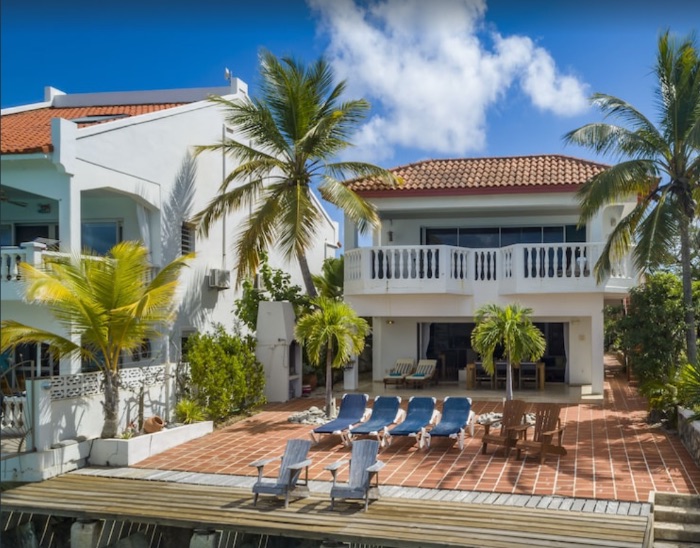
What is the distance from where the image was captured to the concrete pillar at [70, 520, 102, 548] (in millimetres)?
8984

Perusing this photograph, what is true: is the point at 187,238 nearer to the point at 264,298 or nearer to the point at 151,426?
the point at 264,298

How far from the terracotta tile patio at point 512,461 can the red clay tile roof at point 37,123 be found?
21.2 feet

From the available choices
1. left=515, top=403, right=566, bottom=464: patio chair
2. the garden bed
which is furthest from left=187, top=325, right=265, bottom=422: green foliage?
left=515, top=403, right=566, bottom=464: patio chair

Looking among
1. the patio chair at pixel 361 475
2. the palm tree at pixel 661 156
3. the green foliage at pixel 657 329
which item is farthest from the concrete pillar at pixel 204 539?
the green foliage at pixel 657 329

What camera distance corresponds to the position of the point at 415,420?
13.4 metres

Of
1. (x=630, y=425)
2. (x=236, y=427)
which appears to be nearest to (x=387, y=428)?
(x=236, y=427)

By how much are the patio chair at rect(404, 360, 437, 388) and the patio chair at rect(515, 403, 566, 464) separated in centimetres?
771

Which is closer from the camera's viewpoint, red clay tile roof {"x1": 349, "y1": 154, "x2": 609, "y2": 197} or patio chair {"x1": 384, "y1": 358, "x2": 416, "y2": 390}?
red clay tile roof {"x1": 349, "y1": 154, "x2": 609, "y2": 197}

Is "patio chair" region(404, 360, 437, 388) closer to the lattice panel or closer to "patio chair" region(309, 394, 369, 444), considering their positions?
"patio chair" region(309, 394, 369, 444)

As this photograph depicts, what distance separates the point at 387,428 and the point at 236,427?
384 cm

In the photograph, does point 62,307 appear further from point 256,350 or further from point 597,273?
point 597,273

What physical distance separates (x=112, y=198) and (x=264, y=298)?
18.8ft

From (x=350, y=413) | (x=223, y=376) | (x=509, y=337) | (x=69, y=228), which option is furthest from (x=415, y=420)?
(x=69, y=228)

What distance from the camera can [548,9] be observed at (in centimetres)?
281
